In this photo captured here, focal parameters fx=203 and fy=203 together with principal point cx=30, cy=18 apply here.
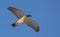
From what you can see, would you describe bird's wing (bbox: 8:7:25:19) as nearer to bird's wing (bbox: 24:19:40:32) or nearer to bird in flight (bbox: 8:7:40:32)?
bird in flight (bbox: 8:7:40:32)

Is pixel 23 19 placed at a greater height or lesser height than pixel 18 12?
lesser

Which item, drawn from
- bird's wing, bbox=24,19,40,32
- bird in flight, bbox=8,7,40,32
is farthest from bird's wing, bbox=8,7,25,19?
bird's wing, bbox=24,19,40,32

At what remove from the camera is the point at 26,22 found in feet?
89.8

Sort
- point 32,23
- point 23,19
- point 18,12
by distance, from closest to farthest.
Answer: point 23,19 < point 18,12 < point 32,23

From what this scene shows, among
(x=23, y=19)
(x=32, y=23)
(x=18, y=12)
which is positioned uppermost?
(x=18, y=12)

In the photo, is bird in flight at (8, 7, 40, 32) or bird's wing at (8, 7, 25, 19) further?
bird's wing at (8, 7, 25, 19)

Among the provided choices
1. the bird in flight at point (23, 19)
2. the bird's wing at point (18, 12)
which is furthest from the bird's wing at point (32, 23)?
the bird's wing at point (18, 12)

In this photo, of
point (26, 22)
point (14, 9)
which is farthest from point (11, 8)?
point (26, 22)

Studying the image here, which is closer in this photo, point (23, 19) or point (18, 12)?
point (23, 19)

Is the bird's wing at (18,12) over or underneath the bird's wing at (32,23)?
over

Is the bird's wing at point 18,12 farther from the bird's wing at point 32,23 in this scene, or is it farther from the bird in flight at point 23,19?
the bird's wing at point 32,23

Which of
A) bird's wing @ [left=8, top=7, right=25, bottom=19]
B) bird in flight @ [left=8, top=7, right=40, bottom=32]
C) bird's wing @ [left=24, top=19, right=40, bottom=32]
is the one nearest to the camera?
bird in flight @ [left=8, top=7, right=40, bottom=32]

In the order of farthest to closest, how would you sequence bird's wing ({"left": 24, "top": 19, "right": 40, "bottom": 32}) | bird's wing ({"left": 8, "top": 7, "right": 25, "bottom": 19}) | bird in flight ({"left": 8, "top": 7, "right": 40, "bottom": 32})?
bird's wing ({"left": 24, "top": 19, "right": 40, "bottom": 32})
bird's wing ({"left": 8, "top": 7, "right": 25, "bottom": 19})
bird in flight ({"left": 8, "top": 7, "right": 40, "bottom": 32})

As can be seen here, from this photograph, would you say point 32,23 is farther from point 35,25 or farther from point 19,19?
point 19,19
